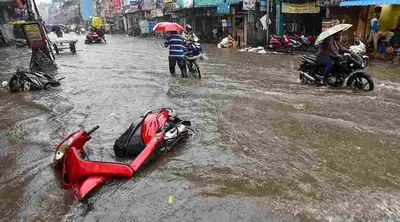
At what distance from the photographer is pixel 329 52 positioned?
8.55 meters

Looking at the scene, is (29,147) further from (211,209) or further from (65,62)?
(65,62)

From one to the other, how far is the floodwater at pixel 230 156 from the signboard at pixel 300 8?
8.81 meters

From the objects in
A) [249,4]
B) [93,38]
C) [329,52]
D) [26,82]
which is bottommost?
[93,38]

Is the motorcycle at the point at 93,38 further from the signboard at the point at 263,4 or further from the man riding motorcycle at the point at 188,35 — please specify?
the man riding motorcycle at the point at 188,35

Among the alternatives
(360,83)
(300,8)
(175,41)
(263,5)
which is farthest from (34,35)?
(300,8)

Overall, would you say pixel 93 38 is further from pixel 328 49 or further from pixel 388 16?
pixel 328 49

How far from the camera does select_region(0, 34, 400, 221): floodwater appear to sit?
149 inches

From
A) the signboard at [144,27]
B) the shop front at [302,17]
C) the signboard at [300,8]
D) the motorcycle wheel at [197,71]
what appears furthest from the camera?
the signboard at [144,27]

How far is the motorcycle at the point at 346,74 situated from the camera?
27.2ft

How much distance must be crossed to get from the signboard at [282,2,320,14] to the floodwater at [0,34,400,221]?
8810 millimetres

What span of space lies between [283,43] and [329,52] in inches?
379

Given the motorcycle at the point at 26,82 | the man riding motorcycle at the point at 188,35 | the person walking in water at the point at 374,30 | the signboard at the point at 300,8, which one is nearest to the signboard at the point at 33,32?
the motorcycle at the point at 26,82

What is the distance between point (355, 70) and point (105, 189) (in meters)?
6.74

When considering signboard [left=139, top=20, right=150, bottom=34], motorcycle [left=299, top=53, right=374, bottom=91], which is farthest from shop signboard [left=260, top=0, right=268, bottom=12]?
signboard [left=139, top=20, right=150, bottom=34]
